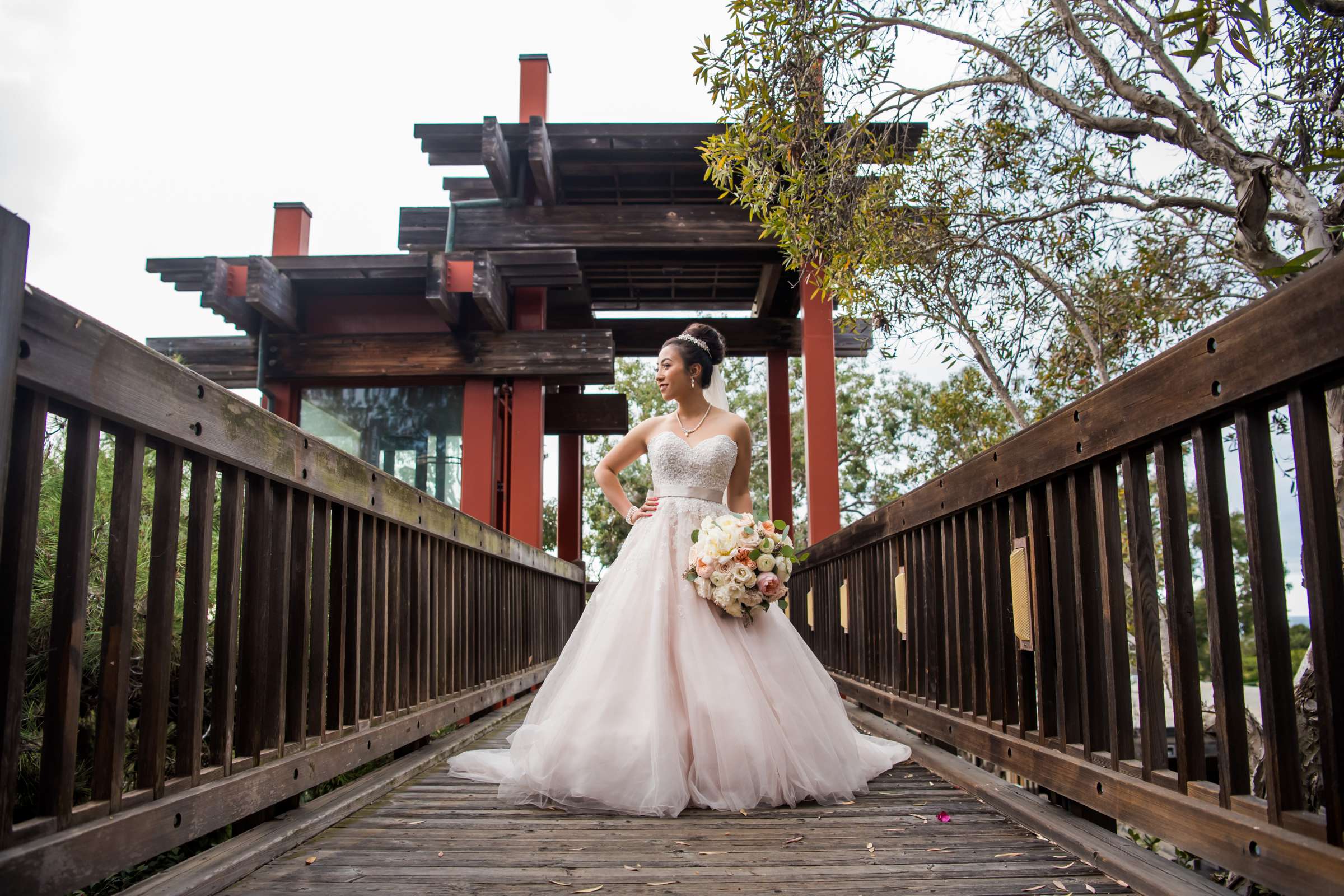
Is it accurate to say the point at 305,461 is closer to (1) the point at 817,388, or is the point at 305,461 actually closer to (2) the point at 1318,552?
(2) the point at 1318,552

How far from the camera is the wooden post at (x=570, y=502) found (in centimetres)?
1330

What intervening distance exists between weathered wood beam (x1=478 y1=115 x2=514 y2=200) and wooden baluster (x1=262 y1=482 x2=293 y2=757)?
22.5 ft

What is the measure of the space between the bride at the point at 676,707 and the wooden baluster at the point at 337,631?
2.20ft

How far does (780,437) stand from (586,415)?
2379 mm

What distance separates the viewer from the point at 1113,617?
8.43 ft

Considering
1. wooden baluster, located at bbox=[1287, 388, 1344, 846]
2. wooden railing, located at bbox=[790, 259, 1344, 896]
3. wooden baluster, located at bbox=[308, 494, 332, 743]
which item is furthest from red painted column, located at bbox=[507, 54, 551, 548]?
wooden baluster, located at bbox=[1287, 388, 1344, 846]

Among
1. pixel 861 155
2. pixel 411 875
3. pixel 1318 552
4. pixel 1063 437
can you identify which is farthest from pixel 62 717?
pixel 861 155

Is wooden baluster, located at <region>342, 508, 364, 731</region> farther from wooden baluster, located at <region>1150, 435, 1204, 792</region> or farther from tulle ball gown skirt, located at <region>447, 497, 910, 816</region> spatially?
wooden baluster, located at <region>1150, 435, 1204, 792</region>

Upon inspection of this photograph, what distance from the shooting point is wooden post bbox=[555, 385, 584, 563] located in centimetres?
1330

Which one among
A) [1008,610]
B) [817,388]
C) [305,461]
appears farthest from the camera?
A: [817,388]

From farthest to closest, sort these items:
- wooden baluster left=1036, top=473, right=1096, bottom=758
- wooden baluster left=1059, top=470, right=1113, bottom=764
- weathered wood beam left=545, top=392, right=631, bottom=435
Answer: weathered wood beam left=545, top=392, right=631, bottom=435 < wooden baluster left=1036, top=473, right=1096, bottom=758 < wooden baluster left=1059, top=470, right=1113, bottom=764

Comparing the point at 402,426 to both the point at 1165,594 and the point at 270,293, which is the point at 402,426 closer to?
the point at 270,293

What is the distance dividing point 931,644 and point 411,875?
2.70 metres

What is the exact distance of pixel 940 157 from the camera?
29.1ft
